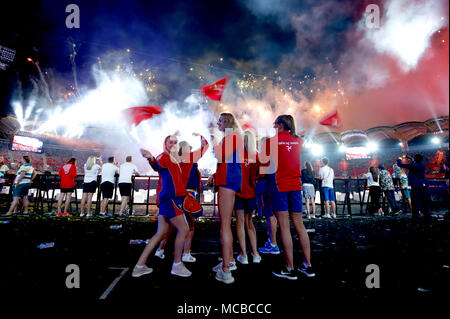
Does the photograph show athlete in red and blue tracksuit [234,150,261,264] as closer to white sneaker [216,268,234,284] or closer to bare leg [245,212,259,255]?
bare leg [245,212,259,255]

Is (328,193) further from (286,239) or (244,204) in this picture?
(286,239)

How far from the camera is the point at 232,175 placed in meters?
2.71

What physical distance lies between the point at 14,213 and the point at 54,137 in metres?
22.2

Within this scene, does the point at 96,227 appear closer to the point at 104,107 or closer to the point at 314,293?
the point at 314,293

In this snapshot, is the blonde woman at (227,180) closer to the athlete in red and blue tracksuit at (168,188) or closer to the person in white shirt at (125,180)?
the athlete in red and blue tracksuit at (168,188)

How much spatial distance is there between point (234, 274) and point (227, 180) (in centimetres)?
128

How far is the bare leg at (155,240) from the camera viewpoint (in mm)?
2729

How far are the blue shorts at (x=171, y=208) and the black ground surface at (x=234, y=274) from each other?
0.77m

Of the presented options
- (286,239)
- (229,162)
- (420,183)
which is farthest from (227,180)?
(420,183)

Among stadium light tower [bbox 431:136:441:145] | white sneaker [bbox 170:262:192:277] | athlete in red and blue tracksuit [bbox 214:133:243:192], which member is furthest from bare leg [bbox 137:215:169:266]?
stadium light tower [bbox 431:136:441:145]

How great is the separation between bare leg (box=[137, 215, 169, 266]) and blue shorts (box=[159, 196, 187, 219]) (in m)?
0.13

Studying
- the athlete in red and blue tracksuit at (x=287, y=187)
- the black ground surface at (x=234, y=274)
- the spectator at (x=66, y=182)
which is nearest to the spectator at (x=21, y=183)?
the spectator at (x=66, y=182)

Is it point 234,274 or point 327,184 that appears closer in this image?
point 234,274

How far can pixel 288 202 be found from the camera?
2.90 metres
